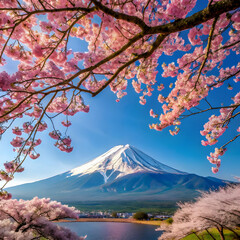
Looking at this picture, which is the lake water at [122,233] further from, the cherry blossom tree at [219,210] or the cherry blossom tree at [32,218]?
the cherry blossom tree at [219,210]

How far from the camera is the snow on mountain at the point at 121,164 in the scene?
14000 centimetres

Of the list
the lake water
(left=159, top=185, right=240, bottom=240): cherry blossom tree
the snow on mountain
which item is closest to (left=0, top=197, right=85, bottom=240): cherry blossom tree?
(left=159, top=185, right=240, bottom=240): cherry blossom tree

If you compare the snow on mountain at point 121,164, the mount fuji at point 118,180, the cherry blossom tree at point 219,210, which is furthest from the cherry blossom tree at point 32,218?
the snow on mountain at point 121,164

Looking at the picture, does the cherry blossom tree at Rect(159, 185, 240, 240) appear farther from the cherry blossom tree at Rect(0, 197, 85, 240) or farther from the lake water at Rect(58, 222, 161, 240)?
the lake water at Rect(58, 222, 161, 240)

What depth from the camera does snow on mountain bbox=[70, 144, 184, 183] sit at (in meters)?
140

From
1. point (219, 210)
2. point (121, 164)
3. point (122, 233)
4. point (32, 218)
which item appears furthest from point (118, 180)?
point (219, 210)

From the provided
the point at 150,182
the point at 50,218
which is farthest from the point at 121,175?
the point at 50,218

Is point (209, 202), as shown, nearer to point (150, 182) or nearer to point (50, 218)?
point (50, 218)

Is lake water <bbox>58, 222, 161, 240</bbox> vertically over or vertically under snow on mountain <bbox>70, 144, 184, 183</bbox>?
under

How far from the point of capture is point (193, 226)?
17.8 feet

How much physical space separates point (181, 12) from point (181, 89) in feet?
7.61

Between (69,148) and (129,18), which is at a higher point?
(129,18)

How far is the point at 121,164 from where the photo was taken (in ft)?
472

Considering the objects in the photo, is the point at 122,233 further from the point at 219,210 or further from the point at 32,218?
the point at 219,210
